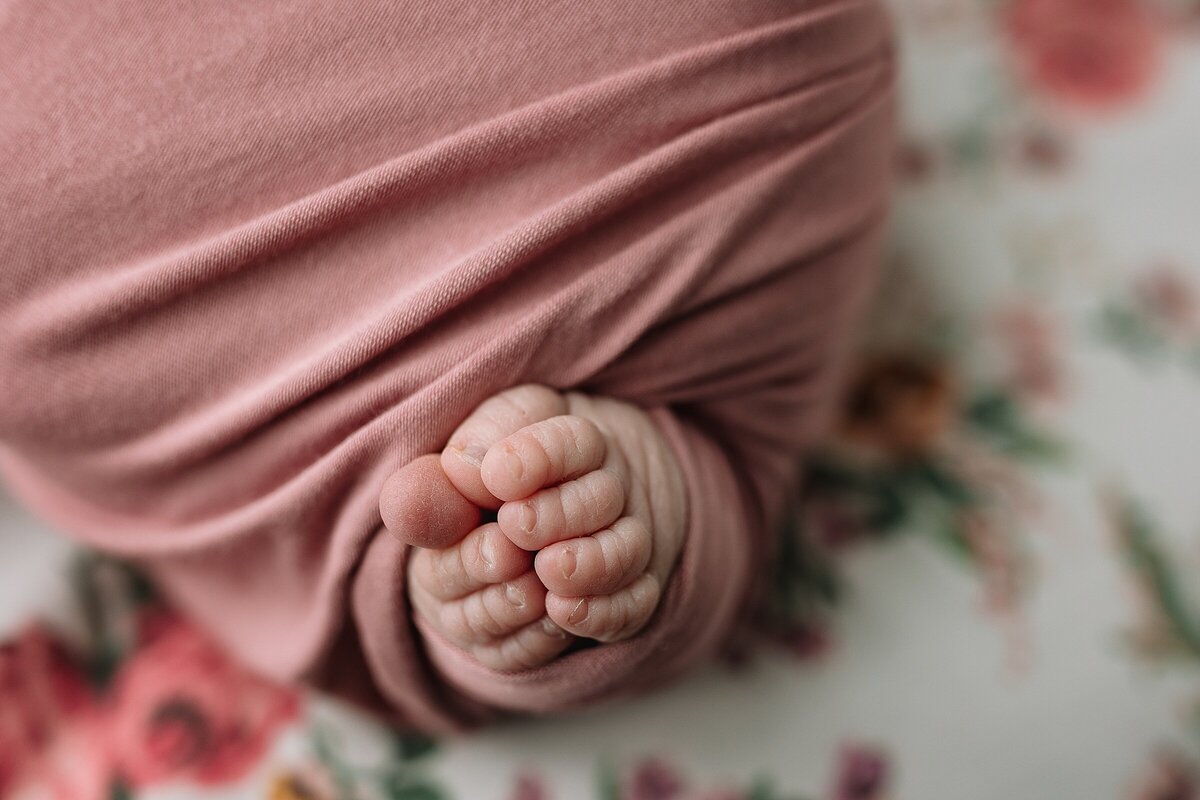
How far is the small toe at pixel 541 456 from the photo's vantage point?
0.35m

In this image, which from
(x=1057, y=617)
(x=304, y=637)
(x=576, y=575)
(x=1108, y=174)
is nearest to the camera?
(x=576, y=575)

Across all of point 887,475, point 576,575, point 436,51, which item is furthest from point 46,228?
point 887,475

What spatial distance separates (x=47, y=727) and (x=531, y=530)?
1.35 ft

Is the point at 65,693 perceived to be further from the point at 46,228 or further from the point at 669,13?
the point at 669,13

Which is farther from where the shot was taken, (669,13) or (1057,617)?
(1057,617)

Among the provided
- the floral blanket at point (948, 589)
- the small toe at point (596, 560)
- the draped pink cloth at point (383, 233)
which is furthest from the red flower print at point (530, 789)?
the small toe at point (596, 560)

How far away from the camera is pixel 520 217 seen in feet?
1.41

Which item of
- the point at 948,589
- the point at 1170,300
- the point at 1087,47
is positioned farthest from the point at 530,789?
the point at 1087,47

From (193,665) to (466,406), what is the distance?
1.05 ft

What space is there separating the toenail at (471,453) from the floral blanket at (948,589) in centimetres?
26

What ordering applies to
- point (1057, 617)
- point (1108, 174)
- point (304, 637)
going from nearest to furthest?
1. point (304, 637)
2. point (1057, 617)
3. point (1108, 174)

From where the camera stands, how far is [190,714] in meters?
0.56

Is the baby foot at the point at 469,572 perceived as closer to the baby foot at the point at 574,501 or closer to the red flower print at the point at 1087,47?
the baby foot at the point at 574,501

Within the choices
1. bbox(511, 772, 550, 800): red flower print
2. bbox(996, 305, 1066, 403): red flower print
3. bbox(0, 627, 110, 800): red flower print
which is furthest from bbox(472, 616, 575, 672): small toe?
bbox(996, 305, 1066, 403): red flower print
